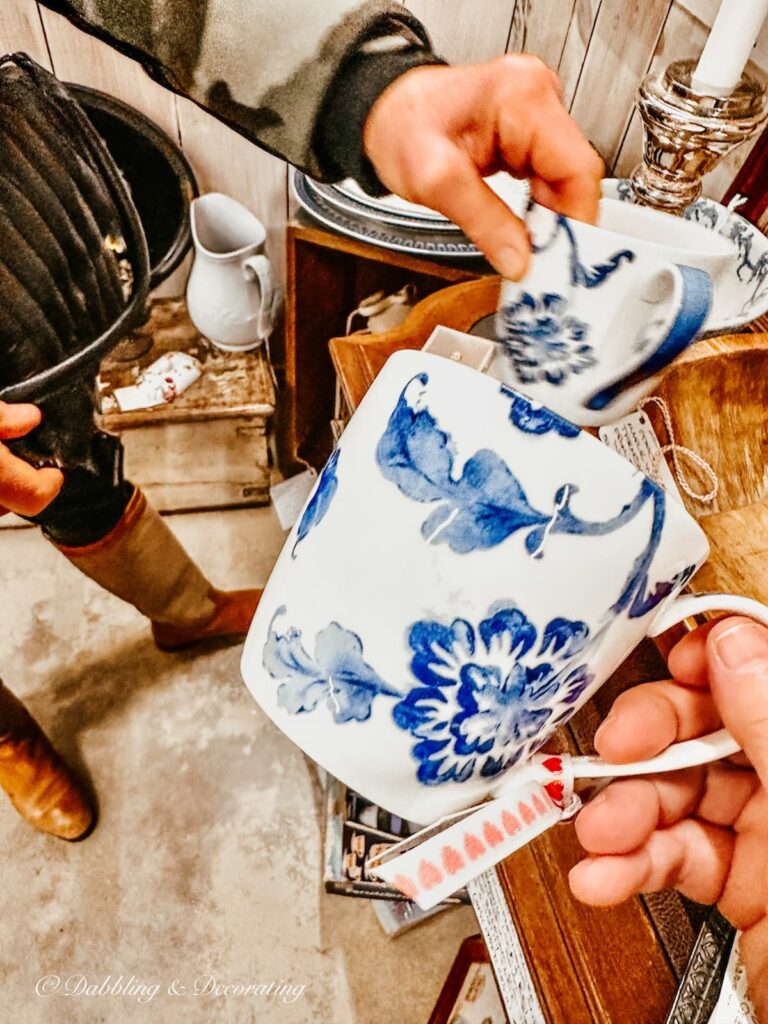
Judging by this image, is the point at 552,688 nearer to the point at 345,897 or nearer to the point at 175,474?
A: the point at 345,897

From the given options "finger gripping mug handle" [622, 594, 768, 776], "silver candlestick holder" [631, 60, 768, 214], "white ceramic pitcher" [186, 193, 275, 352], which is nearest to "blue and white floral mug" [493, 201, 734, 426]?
"finger gripping mug handle" [622, 594, 768, 776]

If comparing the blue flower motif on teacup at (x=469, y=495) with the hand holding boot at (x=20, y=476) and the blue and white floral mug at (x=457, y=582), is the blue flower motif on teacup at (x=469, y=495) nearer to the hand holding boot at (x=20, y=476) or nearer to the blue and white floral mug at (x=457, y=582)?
the blue and white floral mug at (x=457, y=582)

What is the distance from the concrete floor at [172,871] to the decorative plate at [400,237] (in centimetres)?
73

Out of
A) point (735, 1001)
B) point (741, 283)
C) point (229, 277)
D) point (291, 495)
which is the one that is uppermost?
point (741, 283)

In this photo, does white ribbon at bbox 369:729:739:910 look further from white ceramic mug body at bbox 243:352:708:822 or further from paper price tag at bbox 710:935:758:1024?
paper price tag at bbox 710:935:758:1024

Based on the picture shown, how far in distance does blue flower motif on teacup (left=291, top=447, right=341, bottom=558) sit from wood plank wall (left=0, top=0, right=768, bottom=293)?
0.75 meters

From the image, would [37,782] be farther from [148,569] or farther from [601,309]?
[601,309]

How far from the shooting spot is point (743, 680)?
1.37 ft

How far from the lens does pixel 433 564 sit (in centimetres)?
36

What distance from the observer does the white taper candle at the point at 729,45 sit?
0.63 m

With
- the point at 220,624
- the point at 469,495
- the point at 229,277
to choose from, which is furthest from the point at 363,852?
the point at 229,277

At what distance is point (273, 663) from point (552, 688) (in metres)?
0.17

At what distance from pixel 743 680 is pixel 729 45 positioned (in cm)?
59

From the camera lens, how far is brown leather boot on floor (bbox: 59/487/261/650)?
102 centimetres
